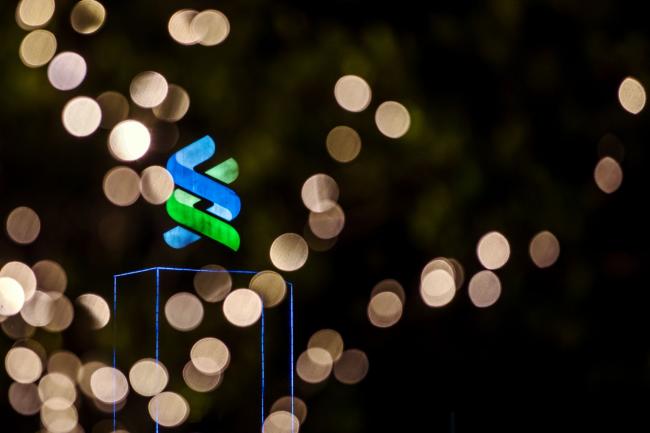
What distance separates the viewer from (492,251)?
2330mm

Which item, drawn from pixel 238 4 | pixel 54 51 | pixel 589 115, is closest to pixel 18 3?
pixel 54 51

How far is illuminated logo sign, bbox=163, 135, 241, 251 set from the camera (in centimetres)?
165

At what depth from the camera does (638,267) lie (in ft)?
7.93

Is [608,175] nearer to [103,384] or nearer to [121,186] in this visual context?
[121,186]

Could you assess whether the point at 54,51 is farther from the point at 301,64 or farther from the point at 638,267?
the point at 638,267

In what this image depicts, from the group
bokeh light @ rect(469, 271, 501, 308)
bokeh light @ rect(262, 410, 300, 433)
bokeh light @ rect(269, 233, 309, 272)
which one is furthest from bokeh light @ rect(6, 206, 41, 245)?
bokeh light @ rect(469, 271, 501, 308)

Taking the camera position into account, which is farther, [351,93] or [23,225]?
[351,93]

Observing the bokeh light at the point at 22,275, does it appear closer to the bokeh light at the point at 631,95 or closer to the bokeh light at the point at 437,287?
the bokeh light at the point at 437,287

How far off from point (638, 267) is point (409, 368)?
66cm

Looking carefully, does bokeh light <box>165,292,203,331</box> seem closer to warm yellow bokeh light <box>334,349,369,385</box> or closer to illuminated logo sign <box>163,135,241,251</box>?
illuminated logo sign <box>163,135,241,251</box>

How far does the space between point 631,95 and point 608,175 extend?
217 mm

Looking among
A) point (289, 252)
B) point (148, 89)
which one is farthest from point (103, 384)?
point (148, 89)

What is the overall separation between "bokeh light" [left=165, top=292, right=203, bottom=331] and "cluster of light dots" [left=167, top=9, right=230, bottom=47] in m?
0.64

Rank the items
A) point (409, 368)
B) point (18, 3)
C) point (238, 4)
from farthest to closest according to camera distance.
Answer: point (409, 368) → point (238, 4) → point (18, 3)
